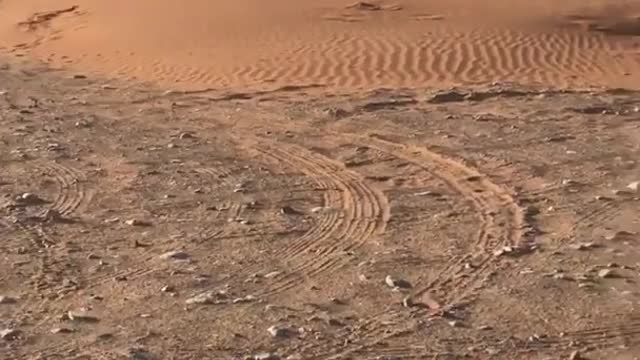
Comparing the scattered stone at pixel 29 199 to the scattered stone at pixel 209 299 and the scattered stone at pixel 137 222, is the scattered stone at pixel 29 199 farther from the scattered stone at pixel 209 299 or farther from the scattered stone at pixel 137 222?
the scattered stone at pixel 209 299

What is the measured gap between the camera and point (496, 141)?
28.5 feet

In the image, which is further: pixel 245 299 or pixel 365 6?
pixel 365 6

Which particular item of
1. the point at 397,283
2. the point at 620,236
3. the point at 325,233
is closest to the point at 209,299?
the point at 397,283

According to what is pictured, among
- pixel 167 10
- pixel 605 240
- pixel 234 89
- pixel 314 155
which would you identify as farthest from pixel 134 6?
pixel 605 240

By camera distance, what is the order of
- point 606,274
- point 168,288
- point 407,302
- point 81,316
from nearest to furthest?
point 81,316 → point 407,302 → point 168,288 → point 606,274

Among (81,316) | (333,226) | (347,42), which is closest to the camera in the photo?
(81,316)

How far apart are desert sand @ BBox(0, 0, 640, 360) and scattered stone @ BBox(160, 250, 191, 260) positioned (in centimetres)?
2

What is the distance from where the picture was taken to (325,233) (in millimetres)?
6566

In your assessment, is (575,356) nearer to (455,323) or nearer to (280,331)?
(455,323)

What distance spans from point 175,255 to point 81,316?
0.90 meters

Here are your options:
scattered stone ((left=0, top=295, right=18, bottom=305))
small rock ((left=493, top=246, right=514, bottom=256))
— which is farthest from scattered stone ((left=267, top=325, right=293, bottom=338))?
small rock ((left=493, top=246, right=514, bottom=256))

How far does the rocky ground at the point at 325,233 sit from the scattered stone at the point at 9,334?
1cm

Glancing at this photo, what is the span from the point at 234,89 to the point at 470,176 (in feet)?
16.8

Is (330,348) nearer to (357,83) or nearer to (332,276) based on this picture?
(332,276)
